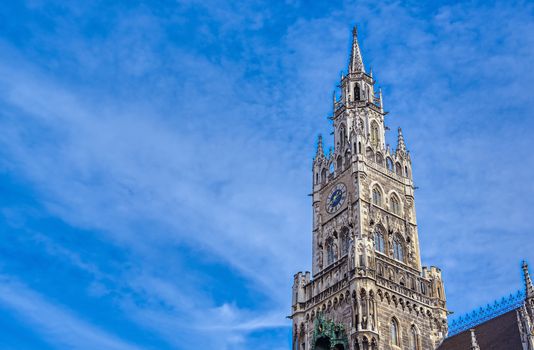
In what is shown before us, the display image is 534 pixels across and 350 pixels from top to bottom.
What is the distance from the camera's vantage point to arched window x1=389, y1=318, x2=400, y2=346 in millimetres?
57125

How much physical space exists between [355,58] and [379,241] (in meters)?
25.2

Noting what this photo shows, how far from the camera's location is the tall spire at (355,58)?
3118 inches

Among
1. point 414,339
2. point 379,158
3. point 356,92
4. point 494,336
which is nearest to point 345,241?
point 414,339

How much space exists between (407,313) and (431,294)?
4427 millimetres

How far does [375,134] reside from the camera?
73.9 metres

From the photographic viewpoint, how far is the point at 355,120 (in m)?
73.2

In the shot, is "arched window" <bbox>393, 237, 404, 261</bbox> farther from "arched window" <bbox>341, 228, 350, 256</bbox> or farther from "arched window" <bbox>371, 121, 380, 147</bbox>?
"arched window" <bbox>371, 121, 380, 147</bbox>

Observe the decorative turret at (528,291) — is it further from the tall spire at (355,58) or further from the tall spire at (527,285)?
the tall spire at (355,58)

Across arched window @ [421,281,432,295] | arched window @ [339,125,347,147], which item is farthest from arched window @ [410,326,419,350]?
arched window @ [339,125,347,147]

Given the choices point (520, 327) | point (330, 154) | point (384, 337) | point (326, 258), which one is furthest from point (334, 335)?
point (330, 154)

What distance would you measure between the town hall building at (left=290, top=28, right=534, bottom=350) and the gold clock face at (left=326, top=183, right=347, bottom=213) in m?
0.11

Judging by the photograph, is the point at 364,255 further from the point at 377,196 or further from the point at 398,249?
the point at 377,196

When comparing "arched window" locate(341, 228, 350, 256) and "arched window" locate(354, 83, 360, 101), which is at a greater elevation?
"arched window" locate(354, 83, 360, 101)

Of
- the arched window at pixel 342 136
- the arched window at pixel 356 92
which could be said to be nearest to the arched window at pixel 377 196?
the arched window at pixel 342 136
